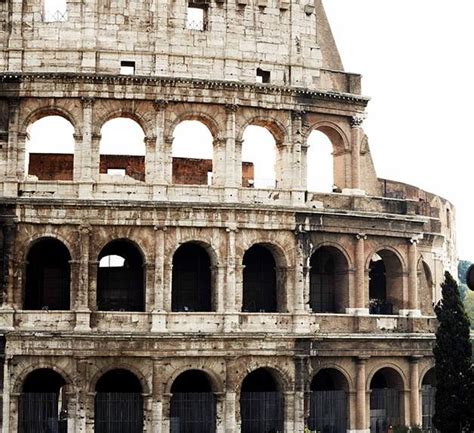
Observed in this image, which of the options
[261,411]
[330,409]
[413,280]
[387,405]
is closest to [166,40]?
[413,280]

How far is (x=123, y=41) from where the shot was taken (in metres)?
27.6

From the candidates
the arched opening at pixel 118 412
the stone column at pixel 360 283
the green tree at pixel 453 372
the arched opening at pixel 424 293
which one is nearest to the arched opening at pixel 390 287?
the arched opening at pixel 424 293

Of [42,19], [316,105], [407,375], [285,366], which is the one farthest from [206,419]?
[42,19]

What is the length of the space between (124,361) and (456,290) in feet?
32.0

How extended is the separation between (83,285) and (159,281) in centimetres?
216

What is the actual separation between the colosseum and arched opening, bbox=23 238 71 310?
0.14ft

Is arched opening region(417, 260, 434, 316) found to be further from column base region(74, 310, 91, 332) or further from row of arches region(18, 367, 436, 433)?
column base region(74, 310, 91, 332)

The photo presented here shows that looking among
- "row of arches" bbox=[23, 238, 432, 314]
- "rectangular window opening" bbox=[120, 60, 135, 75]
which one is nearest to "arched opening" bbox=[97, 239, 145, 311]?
"row of arches" bbox=[23, 238, 432, 314]

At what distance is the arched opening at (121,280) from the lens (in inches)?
1111

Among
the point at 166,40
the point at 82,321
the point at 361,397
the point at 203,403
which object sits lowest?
the point at 203,403

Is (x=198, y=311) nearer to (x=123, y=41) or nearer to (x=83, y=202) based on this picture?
(x=83, y=202)

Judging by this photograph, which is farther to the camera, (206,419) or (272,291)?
(272,291)

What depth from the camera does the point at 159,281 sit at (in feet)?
87.4

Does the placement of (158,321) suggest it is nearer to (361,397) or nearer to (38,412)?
(38,412)
